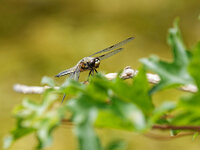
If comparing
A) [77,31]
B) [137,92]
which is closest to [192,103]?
[137,92]

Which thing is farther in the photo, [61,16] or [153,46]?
[61,16]

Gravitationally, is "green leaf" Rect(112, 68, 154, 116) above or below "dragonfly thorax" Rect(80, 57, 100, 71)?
below

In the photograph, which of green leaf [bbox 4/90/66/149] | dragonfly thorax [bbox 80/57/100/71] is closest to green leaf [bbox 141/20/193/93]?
green leaf [bbox 4/90/66/149]

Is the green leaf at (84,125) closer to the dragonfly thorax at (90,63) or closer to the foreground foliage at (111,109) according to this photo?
the foreground foliage at (111,109)

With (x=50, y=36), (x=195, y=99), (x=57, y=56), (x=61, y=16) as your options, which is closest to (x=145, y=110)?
(x=195, y=99)

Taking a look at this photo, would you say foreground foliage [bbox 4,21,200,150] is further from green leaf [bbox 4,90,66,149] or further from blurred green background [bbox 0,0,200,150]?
blurred green background [bbox 0,0,200,150]

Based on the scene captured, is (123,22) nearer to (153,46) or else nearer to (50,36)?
(153,46)
